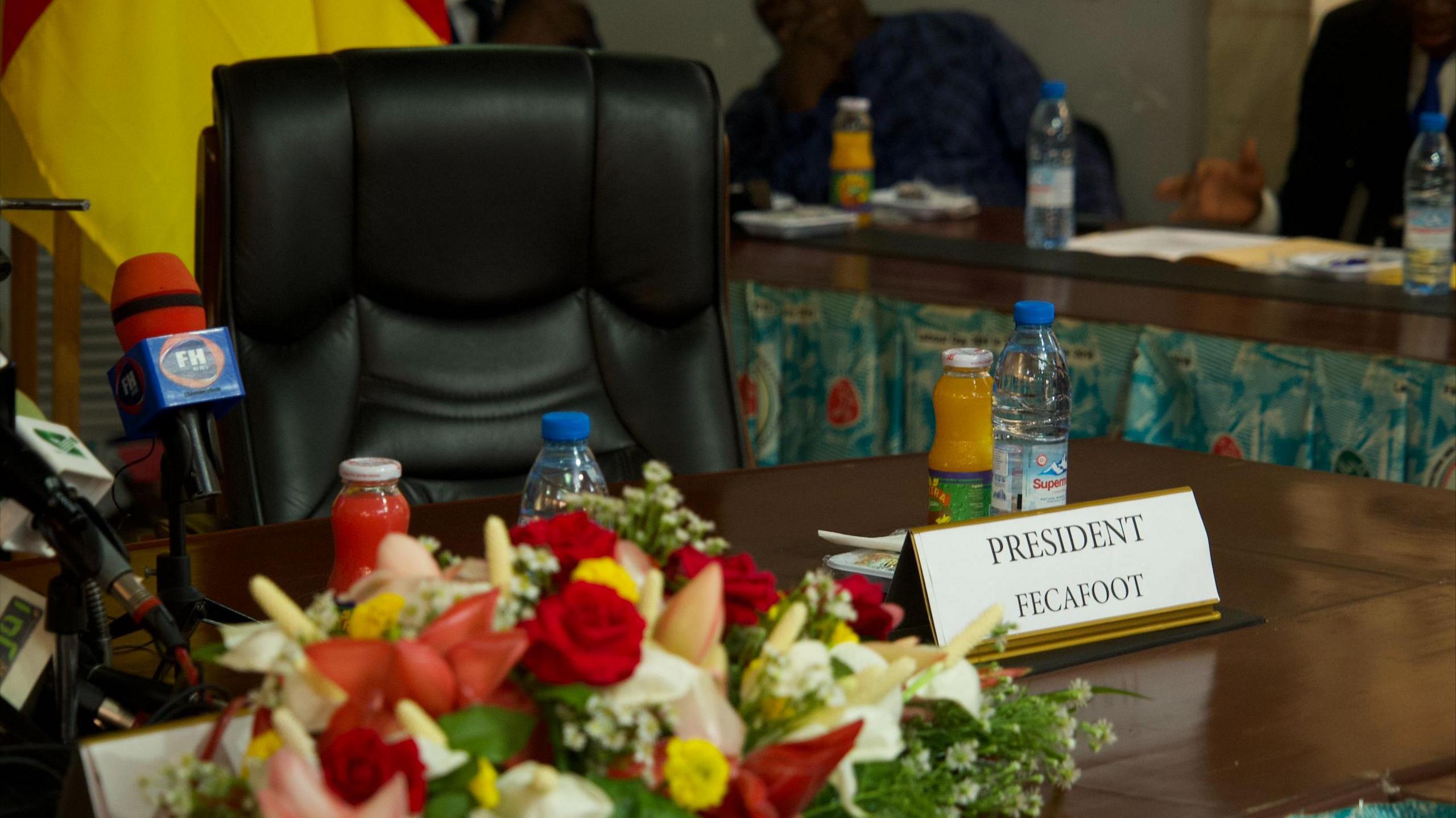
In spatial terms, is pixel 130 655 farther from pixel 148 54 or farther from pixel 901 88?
pixel 901 88

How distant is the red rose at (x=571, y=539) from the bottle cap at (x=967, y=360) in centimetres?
59

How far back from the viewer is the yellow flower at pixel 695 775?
1.89ft

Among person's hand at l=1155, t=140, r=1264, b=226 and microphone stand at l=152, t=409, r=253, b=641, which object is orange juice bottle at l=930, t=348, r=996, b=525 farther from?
person's hand at l=1155, t=140, r=1264, b=226

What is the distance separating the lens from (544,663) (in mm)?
596

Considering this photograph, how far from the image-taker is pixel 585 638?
0.59m

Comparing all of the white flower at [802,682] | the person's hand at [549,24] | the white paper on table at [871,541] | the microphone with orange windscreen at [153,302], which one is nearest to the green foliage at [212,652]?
the white flower at [802,682]

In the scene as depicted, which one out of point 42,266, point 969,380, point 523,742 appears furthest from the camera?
point 42,266

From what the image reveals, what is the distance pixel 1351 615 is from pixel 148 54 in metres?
1.92

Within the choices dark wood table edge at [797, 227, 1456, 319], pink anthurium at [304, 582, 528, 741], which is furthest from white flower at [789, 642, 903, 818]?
dark wood table edge at [797, 227, 1456, 319]

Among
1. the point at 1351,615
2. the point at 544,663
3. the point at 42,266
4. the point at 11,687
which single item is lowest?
the point at 42,266

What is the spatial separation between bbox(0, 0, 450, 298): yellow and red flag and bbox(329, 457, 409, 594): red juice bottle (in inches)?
56.1

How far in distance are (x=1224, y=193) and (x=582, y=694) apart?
3.46 m

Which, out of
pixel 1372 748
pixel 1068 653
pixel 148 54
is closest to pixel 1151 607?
pixel 1068 653

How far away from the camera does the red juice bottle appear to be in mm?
1130
